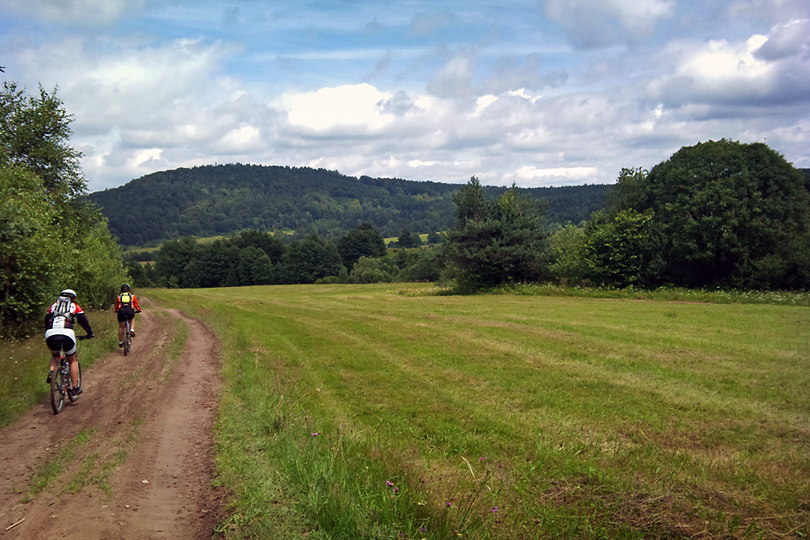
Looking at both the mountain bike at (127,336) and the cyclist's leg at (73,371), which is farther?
the mountain bike at (127,336)

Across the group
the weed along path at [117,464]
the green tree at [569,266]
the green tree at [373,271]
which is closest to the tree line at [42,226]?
the weed along path at [117,464]

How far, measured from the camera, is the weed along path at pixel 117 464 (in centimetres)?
568

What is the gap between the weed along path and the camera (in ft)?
18.6

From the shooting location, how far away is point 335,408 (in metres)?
10.7

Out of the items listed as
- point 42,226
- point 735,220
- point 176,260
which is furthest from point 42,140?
point 176,260

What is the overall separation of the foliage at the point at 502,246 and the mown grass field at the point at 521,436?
88.6 ft

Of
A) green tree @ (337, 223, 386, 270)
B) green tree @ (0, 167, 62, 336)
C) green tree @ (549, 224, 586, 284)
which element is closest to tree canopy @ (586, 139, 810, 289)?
green tree @ (549, 224, 586, 284)

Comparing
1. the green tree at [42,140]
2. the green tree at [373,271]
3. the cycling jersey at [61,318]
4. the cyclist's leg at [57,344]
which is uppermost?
the green tree at [42,140]

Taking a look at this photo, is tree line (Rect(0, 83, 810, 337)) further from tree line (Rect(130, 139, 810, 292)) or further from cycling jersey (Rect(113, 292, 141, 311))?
cycling jersey (Rect(113, 292, 141, 311))

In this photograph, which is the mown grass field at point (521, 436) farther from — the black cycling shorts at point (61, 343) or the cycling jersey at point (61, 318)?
the cycling jersey at point (61, 318)

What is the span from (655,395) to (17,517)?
1101 cm

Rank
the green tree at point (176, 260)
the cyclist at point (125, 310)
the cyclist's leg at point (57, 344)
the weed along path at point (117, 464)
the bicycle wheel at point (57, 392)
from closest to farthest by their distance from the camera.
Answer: the weed along path at point (117, 464), the bicycle wheel at point (57, 392), the cyclist's leg at point (57, 344), the cyclist at point (125, 310), the green tree at point (176, 260)

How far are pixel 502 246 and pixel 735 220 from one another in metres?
17.9

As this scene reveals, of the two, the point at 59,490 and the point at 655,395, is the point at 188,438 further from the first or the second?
the point at 655,395
